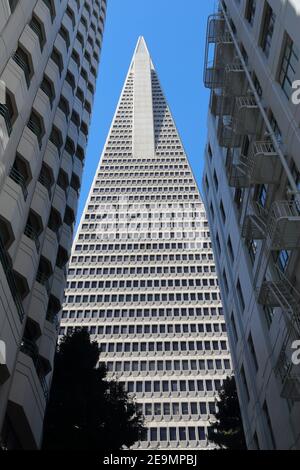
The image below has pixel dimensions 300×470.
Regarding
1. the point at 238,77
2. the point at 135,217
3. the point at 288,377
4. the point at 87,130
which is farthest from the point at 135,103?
the point at 288,377

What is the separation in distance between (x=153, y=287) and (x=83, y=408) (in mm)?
70040

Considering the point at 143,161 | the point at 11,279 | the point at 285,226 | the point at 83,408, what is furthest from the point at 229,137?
the point at 143,161

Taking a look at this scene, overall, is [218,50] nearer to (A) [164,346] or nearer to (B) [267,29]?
(B) [267,29]

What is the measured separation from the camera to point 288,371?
55.8ft

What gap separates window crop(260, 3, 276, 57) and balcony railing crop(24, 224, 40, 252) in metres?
13.4

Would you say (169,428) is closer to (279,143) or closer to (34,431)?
(34,431)

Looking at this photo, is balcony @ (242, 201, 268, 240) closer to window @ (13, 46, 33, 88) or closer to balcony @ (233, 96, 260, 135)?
balcony @ (233, 96, 260, 135)

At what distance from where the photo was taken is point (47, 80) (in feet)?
86.3

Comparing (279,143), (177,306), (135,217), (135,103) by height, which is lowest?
(279,143)

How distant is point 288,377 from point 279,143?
365 inches

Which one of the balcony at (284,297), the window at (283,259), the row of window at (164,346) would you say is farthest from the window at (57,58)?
the row of window at (164,346)

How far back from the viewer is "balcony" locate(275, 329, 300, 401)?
1658cm

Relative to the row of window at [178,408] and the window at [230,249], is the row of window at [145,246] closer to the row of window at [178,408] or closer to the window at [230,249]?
the row of window at [178,408]

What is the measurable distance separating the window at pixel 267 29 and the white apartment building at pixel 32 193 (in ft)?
35.1
